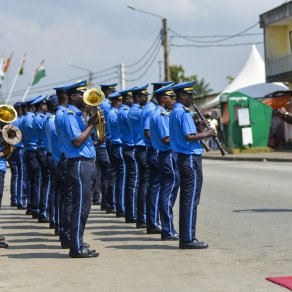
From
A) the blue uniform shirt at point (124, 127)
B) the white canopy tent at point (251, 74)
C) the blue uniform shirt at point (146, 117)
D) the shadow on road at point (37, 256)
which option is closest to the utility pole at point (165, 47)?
the white canopy tent at point (251, 74)

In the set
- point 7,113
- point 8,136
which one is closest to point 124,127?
point 7,113

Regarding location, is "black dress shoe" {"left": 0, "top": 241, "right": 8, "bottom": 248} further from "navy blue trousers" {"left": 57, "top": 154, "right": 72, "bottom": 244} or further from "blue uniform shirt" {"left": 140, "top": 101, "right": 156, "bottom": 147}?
"blue uniform shirt" {"left": 140, "top": 101, "right": 156, "bottom": 147}

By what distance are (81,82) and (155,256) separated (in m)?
2.11

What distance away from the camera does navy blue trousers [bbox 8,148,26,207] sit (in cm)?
1692

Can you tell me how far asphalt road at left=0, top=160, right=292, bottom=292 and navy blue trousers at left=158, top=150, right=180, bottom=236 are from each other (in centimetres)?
25

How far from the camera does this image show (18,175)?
1720 centimetres

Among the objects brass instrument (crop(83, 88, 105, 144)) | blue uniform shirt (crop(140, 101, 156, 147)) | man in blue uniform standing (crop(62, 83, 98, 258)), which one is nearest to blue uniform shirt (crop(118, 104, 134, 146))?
blue uniform shirt (crop(140, 101, 156, 147))

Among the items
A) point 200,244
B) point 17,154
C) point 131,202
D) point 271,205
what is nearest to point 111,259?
point 200,244

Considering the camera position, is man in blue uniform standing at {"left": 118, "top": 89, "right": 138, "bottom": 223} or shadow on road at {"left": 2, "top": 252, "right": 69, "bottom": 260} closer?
shadow on road at {"left": 2, "top": 252, "right": 69, "bottom": 260}

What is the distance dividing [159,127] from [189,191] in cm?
146

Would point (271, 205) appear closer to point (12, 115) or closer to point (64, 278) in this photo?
point (12, 115)

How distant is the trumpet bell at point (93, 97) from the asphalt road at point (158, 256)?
1.72 m

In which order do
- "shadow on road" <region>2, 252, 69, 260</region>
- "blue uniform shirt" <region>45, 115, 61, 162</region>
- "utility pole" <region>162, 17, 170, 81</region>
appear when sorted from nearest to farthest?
"shadow on road" <region>2, 252, 69, 260</region>
"blue uniform shirt" <region>45, 115, 61, 162</region>
"utility pole" <region>162, 17, 170, 81</region>

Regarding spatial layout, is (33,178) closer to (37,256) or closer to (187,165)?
(37,256)
